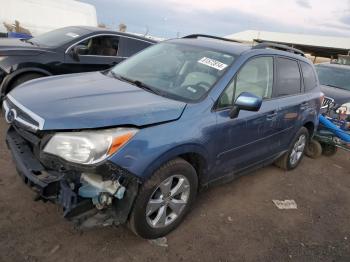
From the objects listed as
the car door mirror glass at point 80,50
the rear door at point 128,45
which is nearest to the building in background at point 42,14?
the rear door at point 128,45

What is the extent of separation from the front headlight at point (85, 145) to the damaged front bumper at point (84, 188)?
0.21ft

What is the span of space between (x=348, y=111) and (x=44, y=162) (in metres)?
6.17

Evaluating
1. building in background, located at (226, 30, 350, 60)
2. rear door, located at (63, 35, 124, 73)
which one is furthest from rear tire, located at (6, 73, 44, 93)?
building in background, located at (226, 30, 350, 60)

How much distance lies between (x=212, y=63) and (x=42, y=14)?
16022 mm

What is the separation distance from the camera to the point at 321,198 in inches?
191

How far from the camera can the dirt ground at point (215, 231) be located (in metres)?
3.01

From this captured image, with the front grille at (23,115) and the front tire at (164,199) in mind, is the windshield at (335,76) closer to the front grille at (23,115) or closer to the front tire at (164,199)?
the front tire at (164,199)

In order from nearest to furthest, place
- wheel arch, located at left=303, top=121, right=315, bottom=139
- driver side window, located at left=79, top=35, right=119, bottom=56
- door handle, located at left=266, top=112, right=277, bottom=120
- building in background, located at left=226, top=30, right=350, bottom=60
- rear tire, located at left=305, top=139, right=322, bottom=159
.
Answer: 1. door handle, located at left=266, top=112, right=277, bottom=120
2. wheel arch, located at left=303, top=121, right=315, bottom=139
3. rear tire, located at left=305, top=139, right=322, bottom=159
4. driver side window, located at left=79, top=35, right=119, bottom=56
5. building in background, located at left=226, top=30, right=350, bottom=60

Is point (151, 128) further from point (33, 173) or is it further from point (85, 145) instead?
point (33, 173)

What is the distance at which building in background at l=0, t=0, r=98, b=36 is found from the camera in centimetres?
1630

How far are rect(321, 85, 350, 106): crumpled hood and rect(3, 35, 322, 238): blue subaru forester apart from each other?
3348mm

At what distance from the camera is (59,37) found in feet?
21.6

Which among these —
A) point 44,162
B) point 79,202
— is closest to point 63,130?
point 44,162

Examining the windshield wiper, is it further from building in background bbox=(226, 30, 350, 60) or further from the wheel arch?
building in background bbox=(226, 30, 350, 60)
